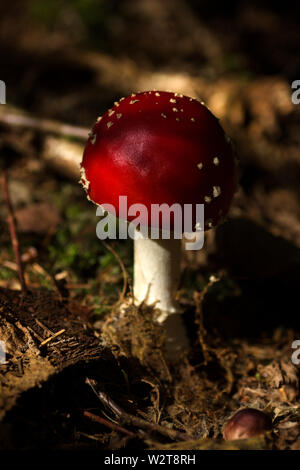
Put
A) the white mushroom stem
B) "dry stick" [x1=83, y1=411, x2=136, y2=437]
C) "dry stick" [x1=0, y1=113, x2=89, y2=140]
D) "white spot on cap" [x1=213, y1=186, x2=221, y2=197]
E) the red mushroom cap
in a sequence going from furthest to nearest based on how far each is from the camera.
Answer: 1. "dry stick" [x1=0, y1=113, x2=89, y2=140]
2. the white mushroom stem
3. "white spot on cap" [x1=213, y1=186, x2=221, y2=197]
4. the red mushroom cap
5. "dry stick" [x1=83, y1=411, x2=136, y2=437]

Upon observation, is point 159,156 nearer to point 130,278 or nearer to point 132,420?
point 130,278

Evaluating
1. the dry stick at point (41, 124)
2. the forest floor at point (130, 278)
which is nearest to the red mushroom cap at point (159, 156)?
the forest floor at point (130, 278)

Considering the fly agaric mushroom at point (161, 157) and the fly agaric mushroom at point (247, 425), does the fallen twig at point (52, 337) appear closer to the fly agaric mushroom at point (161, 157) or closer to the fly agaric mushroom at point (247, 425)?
the fly agaric mushroom at point (161, 157)

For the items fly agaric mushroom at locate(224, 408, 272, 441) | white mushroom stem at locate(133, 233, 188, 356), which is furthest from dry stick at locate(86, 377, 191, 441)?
white mushroom stem at locate(133, 233, 188, 356)

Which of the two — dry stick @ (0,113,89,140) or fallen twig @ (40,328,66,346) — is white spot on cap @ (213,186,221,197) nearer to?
fallen twig @ (40,328,66,346)

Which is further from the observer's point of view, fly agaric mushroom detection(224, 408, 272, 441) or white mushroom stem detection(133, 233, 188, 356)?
white mushroom stem detection(133, 233, 188, 356)

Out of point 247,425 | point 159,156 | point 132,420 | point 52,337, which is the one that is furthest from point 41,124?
point 247,425

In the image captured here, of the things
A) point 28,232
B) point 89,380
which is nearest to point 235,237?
point 28,232
